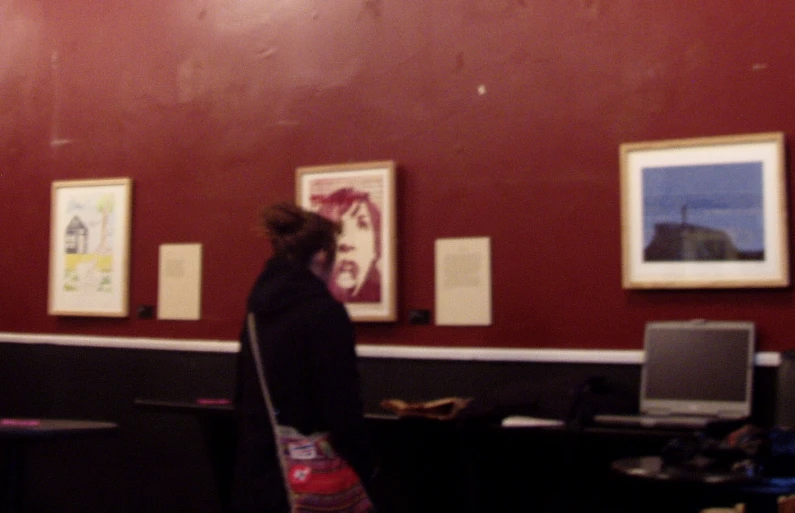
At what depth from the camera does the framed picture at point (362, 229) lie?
15.4ft

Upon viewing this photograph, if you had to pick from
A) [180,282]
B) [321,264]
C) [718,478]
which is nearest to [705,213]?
[718,478]

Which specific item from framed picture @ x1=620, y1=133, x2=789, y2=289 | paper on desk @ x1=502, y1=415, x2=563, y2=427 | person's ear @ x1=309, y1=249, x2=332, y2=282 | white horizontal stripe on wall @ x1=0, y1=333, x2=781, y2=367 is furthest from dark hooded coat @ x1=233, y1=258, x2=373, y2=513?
framed picture @ x1=620, y1=133, x2=789, y2=289

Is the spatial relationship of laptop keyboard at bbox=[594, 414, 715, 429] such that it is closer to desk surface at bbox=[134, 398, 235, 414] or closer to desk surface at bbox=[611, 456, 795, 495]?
desk surface at bbox=[611, 456, 795, 495]

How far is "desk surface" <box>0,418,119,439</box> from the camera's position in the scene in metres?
3.93

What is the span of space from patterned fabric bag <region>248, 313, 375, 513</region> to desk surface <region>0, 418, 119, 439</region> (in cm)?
121

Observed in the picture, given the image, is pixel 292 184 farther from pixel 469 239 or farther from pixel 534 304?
pixel 534 304

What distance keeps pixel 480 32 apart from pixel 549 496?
210 centimetres

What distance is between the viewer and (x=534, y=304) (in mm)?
4434

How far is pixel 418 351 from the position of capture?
4.59 m

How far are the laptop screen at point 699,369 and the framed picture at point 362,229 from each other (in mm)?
1249

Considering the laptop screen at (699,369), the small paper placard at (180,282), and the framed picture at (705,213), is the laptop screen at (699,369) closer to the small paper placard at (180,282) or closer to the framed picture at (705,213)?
the framed picture at (705,213)

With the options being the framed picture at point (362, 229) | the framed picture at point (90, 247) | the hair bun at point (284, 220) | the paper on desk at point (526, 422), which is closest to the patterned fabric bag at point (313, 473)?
the hair bun at point (284, 220)

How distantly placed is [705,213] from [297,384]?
74.5 inches

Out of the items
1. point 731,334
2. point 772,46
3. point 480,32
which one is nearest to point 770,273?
point 731,334
